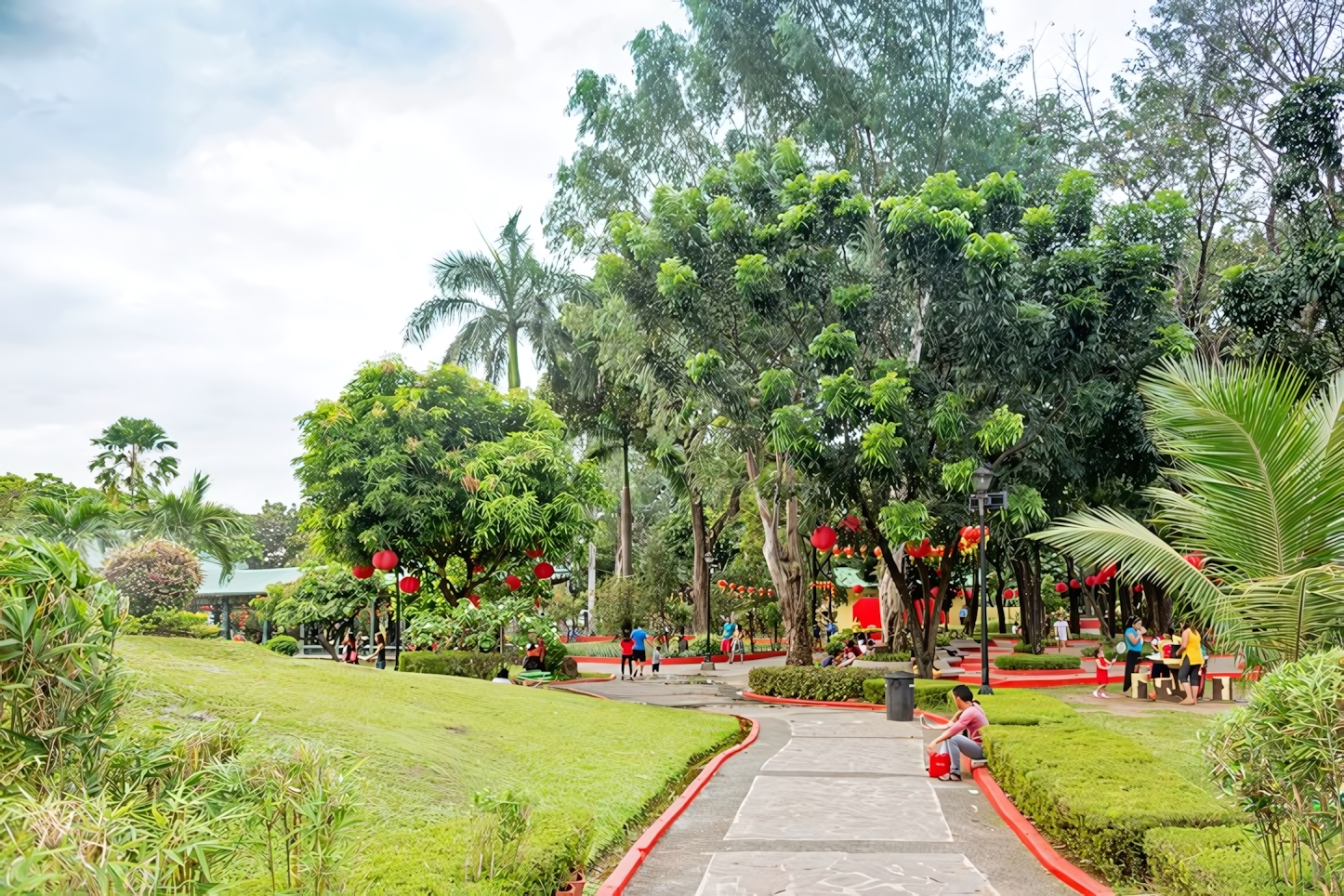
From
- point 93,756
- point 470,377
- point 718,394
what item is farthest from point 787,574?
point 93,756

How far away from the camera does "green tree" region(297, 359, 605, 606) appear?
24953mm

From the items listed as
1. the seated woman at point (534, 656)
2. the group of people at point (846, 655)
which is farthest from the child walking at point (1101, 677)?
the seated woman at point (534, 656)

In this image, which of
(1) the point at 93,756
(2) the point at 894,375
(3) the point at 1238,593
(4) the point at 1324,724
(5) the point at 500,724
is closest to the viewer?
(1) the point at 93,756

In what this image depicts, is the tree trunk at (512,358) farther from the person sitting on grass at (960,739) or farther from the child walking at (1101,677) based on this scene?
the person sitting on grass at (960,739)

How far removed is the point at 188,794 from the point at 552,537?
2125 centimetres

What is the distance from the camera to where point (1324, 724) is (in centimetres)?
520

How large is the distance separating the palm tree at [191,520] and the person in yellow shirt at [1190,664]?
66.4ft

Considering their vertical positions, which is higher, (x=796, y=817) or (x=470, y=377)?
(x=470, y=377)

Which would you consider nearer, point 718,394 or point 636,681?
point 718,394

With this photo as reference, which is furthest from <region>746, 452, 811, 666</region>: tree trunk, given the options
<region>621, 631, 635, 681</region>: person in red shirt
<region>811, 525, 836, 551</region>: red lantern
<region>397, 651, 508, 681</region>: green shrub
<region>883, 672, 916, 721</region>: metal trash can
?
<region>397, 651, 508, 681</region>: green shrub

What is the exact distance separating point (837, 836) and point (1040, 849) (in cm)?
173

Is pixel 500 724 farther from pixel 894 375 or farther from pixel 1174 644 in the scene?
pixel 1174 644

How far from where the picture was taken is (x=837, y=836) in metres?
9.41

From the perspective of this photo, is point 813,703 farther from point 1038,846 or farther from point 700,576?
point 700,576
